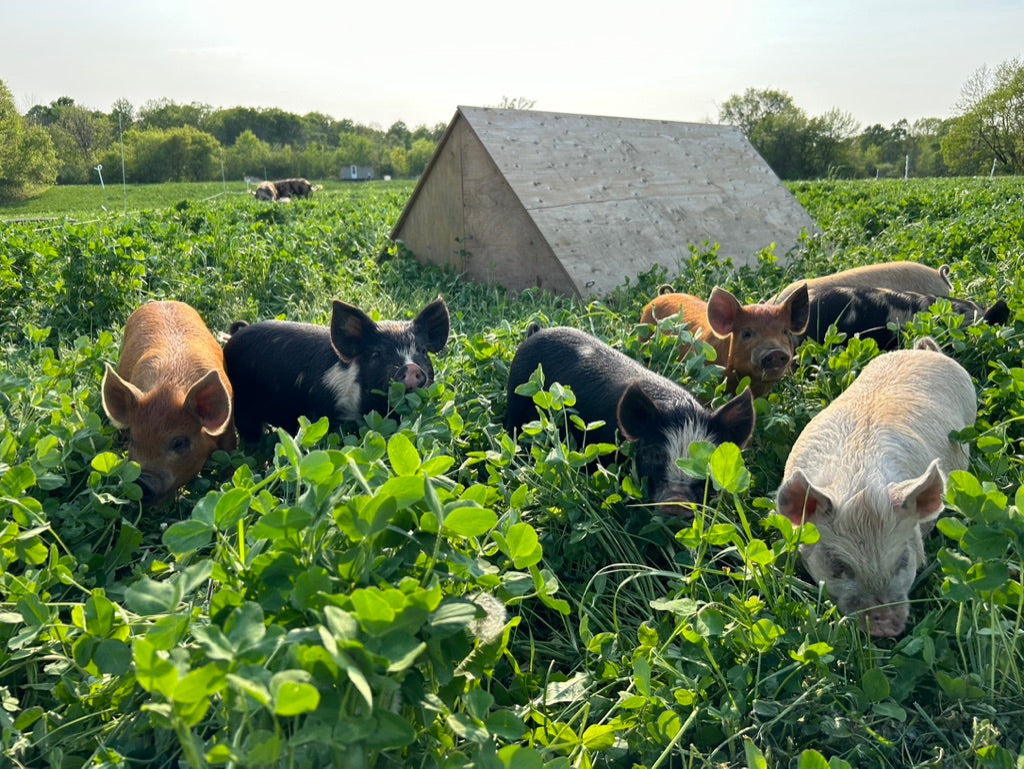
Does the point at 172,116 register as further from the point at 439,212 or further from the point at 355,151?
the point at 439,212

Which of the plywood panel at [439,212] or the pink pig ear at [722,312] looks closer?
the pink pig ear at [722,312]

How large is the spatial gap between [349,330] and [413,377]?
24.5 inches

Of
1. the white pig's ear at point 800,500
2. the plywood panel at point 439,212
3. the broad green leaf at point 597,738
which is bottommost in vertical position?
the broad green leaf at point 597,738

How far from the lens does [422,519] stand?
1.45 m

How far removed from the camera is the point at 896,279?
6.49 m

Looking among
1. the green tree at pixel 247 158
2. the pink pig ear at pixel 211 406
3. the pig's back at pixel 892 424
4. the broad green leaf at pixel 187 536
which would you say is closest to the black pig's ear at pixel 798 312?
the pig's back at pixel 892 424

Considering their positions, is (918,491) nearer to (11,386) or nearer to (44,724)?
(44,724)

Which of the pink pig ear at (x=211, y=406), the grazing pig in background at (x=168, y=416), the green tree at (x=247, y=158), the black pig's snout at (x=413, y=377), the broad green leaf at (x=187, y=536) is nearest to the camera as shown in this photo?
the broad green leaf at (x=187, y=536)

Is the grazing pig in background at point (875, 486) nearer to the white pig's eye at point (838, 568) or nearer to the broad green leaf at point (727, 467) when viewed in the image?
the white pig's eye at point (838, 568)

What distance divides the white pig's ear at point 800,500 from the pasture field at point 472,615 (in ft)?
0.76

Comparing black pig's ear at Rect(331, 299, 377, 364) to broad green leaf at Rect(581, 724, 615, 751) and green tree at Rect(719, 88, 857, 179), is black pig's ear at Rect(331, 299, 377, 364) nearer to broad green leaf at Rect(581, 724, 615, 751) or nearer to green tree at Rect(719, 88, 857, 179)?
broad green leaf at Rect(581, 724, 615, 751)

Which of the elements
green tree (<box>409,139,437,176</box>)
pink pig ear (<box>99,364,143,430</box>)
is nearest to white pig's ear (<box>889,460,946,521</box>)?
pink pig ear (<box>99,364,143,430</box>)

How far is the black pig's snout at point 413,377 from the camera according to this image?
389 cm

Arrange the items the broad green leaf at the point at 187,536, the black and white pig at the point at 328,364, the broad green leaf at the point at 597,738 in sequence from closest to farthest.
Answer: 1. the broad green leaf at the point at 187,536
2. the broad green leaf at the point at 597,738
3. the black and white pig at the point at 328,364
